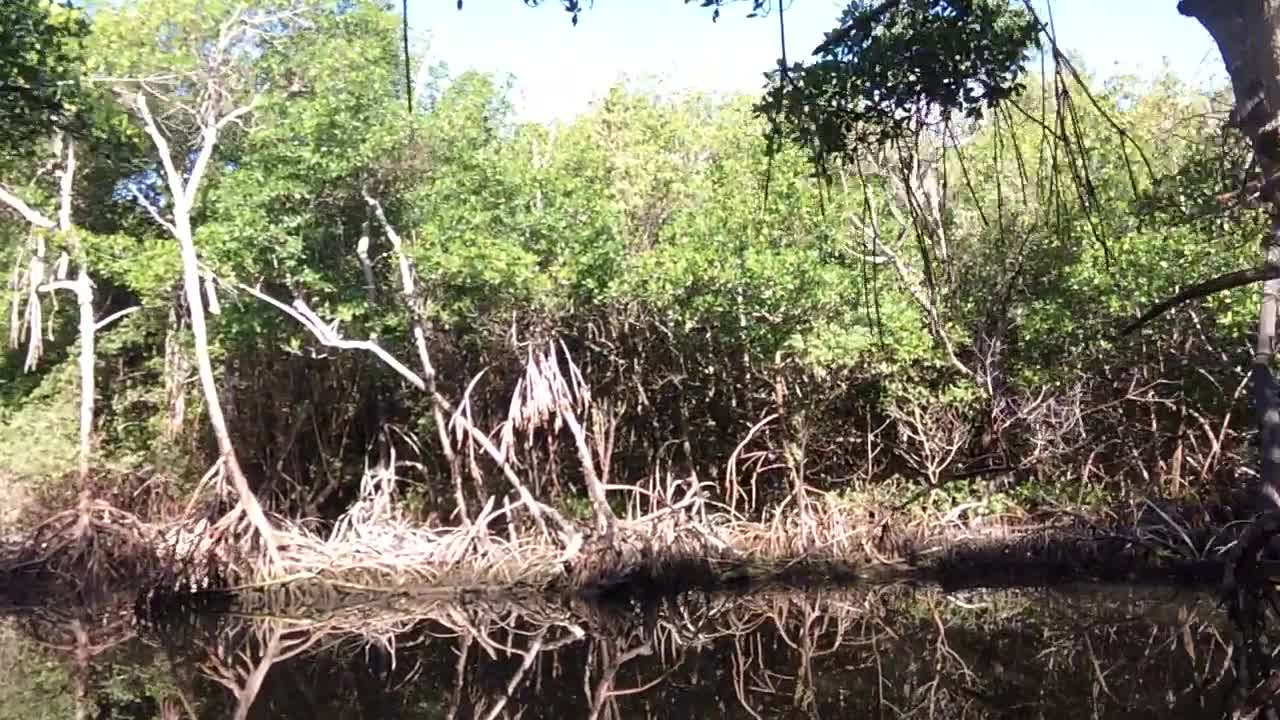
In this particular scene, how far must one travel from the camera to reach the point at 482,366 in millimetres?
12258

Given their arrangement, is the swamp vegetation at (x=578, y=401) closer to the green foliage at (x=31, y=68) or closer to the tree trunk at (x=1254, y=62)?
the green foliage at (x=31, y=68)

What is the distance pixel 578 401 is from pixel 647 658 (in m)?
4.05

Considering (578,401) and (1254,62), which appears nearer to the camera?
(1254,62)

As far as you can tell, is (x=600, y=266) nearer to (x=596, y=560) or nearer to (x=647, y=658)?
(x=596, y=560)

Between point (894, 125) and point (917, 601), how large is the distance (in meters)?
7.17

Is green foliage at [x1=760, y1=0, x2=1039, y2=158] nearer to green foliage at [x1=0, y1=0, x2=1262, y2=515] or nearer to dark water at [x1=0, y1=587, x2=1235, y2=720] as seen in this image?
dark water at [x1=0, y1=587, x2=1235, y2=720]

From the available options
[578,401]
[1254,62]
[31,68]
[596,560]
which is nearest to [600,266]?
[578,401]

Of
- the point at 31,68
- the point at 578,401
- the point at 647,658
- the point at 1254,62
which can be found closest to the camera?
the point at 1254,62

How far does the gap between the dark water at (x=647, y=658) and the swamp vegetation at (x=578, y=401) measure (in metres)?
0.07

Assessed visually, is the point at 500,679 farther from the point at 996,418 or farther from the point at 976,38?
the point at 996,418

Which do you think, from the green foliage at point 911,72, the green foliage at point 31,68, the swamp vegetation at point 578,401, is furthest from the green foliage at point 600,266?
the green foliage at point 911,72

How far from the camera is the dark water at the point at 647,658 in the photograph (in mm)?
6508

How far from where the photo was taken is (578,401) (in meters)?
11.5

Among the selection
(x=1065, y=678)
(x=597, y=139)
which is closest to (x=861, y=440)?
(x=597, y=139)
